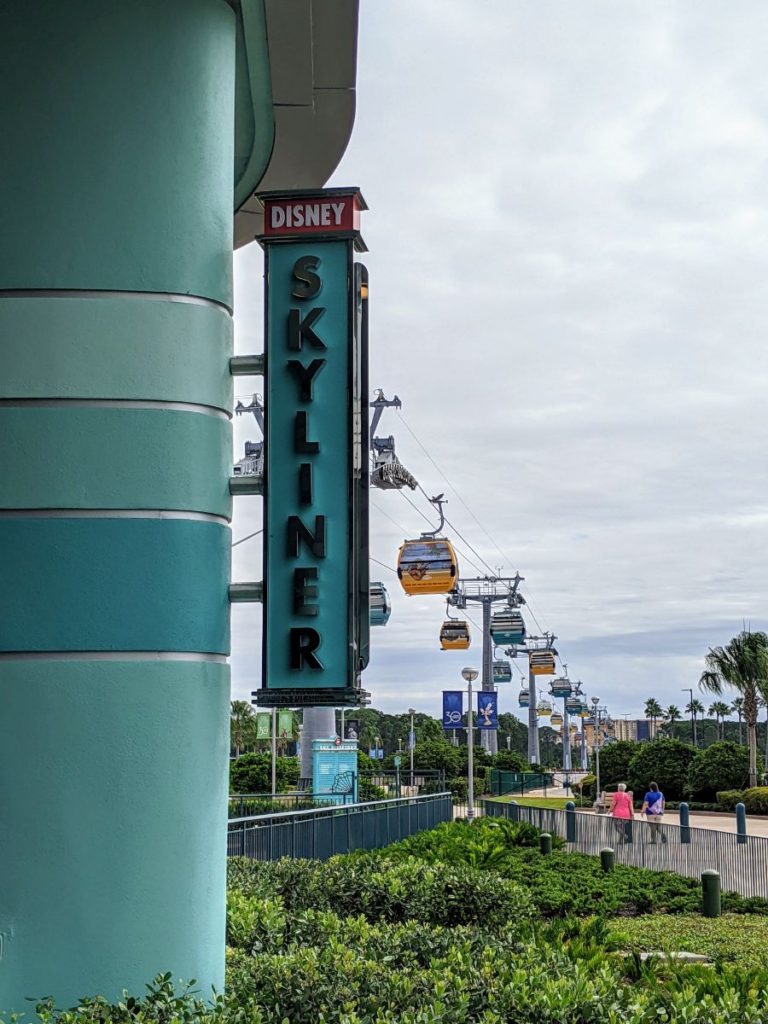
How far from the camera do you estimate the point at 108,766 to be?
6805mm

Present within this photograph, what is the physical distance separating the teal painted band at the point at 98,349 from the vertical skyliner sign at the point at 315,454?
2.04ft

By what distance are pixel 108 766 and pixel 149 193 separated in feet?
11.0

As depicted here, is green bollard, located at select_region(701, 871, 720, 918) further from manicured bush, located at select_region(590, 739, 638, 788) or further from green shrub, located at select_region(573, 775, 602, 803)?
green shrub, located at select_region(573, 775, 602, 803)

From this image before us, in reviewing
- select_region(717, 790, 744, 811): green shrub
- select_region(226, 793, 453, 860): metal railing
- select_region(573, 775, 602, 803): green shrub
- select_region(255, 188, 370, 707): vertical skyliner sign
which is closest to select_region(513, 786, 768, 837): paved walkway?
select_region(717, 790, 744, 811): green shrub

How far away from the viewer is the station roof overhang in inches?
328

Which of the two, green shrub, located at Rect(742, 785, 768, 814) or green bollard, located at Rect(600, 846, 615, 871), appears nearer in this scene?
green bollard, located at Rect(600, 846, 615, 871)

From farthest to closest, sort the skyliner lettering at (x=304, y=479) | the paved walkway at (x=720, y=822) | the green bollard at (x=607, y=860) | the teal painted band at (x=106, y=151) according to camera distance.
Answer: the paved walkway at (x=720, y=822) → the green bollard at (x=607, y=860) → the skyliner lettering at (x=304, y=479) → the teal painted band at (x=106, y=151)

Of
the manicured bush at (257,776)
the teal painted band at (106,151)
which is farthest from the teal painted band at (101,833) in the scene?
the manicured bush at (257,776)

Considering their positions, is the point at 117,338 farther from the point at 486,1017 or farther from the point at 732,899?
the point at 732,899

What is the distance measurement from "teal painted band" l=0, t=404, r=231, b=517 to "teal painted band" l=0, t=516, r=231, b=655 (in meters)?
0.13

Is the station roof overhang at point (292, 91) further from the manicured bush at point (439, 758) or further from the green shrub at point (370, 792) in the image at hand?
the manicured bush at point (439, 758)

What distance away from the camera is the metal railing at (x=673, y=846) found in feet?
63.9

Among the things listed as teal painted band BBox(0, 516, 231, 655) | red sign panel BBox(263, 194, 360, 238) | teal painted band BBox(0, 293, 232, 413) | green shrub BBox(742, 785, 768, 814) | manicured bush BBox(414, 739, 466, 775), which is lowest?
green shrub BBox(742, 785, 768, 814)

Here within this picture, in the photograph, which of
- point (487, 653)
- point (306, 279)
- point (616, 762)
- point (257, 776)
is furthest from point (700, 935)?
point (487, 653)
